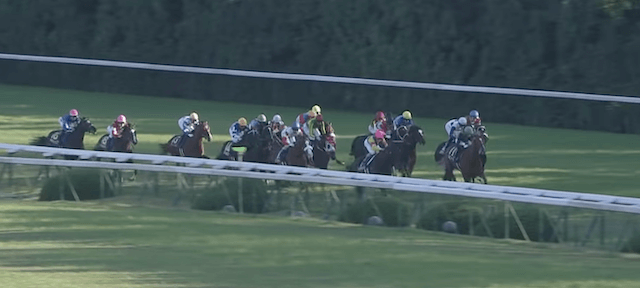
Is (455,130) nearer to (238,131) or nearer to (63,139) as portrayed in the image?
(238,131)

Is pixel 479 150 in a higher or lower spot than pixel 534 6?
lower

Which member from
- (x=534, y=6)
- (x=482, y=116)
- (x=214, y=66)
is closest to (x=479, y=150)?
(x=482, y=116)

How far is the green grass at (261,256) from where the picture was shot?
33.3ft

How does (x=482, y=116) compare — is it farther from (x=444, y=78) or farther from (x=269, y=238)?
(x=269, y=238)

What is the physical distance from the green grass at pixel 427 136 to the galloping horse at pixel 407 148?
0.83 m

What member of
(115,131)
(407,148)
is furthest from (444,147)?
(115,131)

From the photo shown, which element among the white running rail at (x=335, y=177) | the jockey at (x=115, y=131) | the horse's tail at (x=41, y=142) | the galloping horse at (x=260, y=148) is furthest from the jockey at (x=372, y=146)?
the horse's tail at (x=41, y=142)

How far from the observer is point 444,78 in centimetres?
2297

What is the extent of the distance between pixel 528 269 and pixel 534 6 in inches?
467

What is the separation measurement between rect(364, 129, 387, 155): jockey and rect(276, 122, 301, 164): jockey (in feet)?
2.70

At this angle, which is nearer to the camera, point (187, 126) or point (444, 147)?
point (444, 147)

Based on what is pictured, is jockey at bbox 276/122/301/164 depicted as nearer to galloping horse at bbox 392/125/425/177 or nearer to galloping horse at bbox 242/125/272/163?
galloping horse at bbox 242/125/272/163

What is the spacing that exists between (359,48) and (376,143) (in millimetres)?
8399

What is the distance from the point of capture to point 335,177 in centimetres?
1470
